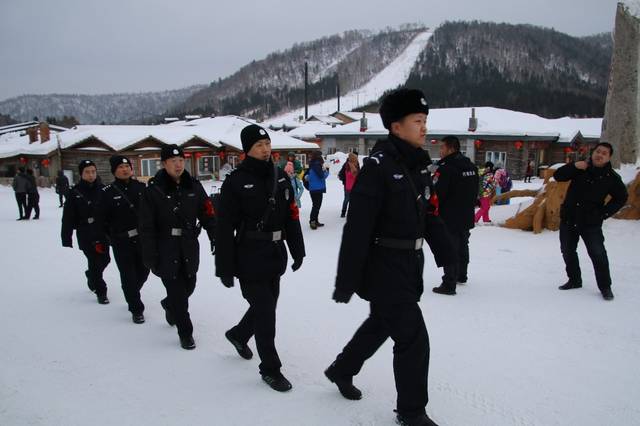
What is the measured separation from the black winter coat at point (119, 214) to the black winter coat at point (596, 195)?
491 cm

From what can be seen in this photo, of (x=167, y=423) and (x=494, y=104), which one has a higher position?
(x=494, y=104)

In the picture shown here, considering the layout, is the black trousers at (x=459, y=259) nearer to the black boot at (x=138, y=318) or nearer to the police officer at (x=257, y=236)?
the police officer at (x=257, y=236)

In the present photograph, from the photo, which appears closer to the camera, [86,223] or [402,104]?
[402,104]

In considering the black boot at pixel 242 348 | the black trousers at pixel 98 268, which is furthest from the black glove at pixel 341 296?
the black trousers at pixel 98 268

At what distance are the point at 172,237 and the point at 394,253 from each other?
2.28 metres

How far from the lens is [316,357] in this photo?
153 inches

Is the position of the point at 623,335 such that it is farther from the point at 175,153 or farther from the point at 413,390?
the point at 175,153

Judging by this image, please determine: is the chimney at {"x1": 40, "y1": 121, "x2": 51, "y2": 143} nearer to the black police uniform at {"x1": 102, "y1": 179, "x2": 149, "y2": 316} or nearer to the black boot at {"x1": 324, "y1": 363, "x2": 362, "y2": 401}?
the black police uniform at {"x1": 102, "y1": 179, "x2": 149, "y2": 316}

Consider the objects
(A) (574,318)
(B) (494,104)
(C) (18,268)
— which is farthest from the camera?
(B) (494,104)

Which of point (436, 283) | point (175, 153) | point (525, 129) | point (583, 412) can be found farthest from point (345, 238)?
point (525, 129)

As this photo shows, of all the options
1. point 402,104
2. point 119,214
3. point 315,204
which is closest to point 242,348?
point 119,214

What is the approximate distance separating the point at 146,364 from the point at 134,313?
125 cm

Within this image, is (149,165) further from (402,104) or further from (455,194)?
(402,104)

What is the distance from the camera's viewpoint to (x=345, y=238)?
272cm
